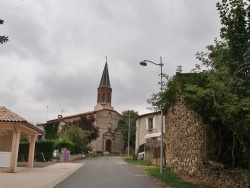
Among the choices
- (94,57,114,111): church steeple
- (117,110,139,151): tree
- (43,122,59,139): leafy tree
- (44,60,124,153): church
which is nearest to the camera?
(43,122,59,139): leafy tree

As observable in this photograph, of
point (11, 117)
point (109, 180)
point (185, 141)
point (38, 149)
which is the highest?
point (11, 117)

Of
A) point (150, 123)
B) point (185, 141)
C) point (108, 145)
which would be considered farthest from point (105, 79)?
point (185, 141)

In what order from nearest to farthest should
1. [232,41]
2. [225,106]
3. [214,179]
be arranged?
[225,106]
[232,41]
[214,179]

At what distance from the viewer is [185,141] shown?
67.2 ft

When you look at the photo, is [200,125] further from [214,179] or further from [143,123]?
[143,123]

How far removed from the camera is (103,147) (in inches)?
2955

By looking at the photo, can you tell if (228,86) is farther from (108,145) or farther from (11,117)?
(108,145)

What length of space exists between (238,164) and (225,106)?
13.9 ft

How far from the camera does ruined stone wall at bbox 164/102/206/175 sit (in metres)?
18.0

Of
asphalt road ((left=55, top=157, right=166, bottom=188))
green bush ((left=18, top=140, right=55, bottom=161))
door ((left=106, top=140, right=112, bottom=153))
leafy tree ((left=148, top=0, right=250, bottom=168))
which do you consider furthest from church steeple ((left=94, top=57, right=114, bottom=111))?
leafy tree ((left=148, top=0, right=250, bottom=168))

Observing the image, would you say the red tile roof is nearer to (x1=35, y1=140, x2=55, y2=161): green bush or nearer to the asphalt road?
the asphalt road

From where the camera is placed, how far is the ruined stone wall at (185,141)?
1800 centimetres

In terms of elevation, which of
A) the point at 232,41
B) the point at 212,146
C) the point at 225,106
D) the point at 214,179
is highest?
the point at 232,41

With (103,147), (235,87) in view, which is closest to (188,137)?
(235,87)
